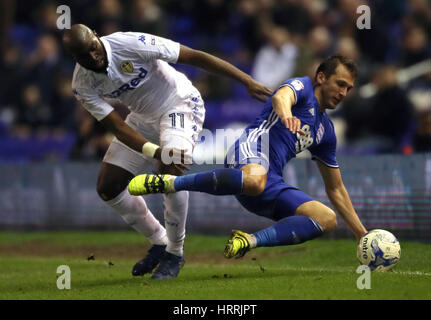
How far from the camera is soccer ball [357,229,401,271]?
7133mm

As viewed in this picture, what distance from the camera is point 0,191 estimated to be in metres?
14.7

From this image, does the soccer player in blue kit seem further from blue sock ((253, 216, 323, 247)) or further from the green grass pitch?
the green grass pitch

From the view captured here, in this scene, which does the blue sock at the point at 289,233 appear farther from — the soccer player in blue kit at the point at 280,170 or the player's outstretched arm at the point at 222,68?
the player's outstretched arm at the point at 222,68

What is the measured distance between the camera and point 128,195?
805 cm

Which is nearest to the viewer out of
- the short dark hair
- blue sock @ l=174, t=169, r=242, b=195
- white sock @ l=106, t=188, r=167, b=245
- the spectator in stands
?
blue sock @ l=174, t=169, r=242, b=195

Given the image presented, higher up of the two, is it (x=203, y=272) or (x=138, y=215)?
(x=138, y=215)

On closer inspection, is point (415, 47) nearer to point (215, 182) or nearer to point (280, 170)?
point (280, 170)

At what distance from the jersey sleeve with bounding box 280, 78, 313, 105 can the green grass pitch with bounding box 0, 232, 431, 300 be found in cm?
164

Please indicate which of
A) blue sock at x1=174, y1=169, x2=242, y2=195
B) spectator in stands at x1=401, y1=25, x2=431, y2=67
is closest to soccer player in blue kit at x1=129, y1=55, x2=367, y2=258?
blue sock at x1=174, y1=169, x2=242, y2=195

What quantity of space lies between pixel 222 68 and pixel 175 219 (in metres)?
1.57

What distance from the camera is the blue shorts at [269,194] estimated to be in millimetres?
7117

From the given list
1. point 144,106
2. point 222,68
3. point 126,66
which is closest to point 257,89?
point 222,68
